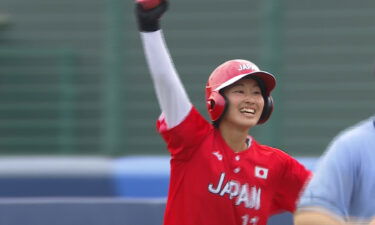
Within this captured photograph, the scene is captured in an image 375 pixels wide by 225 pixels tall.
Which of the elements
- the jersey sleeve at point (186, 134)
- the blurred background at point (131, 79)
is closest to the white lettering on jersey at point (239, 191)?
the jersey sleeve at point (186, 134)

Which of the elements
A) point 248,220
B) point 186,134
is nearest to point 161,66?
point 186,134

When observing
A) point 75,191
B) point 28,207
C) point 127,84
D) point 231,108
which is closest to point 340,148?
point 231,108

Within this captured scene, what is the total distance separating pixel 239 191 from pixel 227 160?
0.48 feet

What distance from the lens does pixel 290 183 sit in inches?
174

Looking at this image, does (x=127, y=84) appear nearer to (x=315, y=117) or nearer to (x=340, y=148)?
(x=315, y=117)

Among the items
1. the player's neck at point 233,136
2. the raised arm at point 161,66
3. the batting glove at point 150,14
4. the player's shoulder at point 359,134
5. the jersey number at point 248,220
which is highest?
the batting glove at point 150,14

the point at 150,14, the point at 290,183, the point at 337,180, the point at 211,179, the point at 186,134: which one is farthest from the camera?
the point at 290,183

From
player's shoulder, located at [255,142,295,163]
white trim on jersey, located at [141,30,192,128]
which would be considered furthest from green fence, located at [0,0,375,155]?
white trim on jersey, located at [141,30,192,128]

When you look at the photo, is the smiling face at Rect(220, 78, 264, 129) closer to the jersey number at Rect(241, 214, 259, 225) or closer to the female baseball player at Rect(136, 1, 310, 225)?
the female baseball player at Rect(136, 1, 310, 225)

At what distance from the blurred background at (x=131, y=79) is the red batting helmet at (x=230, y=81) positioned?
10.5ft

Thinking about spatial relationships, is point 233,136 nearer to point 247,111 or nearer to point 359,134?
point 247,111

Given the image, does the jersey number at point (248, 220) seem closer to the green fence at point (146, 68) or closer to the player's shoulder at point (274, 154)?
the player's shoulder at point (274, 154)

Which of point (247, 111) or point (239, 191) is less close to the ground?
point (247, 111)

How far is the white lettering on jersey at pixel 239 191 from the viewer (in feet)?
13.7
